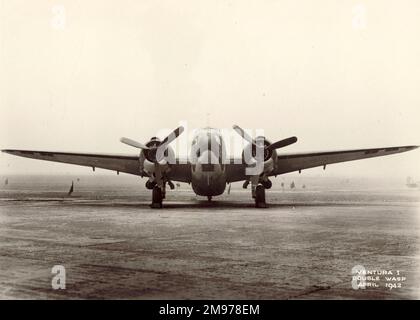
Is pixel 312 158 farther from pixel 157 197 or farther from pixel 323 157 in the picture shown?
pixel 157 197

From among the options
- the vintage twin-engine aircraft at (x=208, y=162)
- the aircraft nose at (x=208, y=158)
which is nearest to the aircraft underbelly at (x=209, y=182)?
the vintage twin-engine aircraft at (x=208, y=162)

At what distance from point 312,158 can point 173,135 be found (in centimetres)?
851

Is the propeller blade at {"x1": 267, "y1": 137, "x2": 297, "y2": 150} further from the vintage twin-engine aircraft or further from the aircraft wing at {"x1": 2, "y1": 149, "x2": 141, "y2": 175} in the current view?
the aircraft wing at {"x1": 2, "y1": 149, "x2": 141, "y2": 175}

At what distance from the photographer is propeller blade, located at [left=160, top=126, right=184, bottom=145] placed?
80.0 feet

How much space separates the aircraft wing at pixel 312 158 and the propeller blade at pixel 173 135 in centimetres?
313

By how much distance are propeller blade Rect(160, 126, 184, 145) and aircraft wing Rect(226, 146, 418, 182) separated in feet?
10.3

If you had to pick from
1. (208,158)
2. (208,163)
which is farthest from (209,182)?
(208,158)

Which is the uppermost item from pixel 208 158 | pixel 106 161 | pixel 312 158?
pixel 312 158

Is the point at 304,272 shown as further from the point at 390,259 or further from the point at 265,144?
the point at 265,144

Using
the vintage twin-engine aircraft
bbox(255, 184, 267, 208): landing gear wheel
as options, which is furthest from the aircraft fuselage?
bbox(255, 184, 267, 208): landing gear wheel

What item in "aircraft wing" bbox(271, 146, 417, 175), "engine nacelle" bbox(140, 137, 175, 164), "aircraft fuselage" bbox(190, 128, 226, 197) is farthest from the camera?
"aircraft wing" bbox(271, 146, 417, 175)

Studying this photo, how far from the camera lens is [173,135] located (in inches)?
968

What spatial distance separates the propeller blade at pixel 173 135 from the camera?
24391 mm

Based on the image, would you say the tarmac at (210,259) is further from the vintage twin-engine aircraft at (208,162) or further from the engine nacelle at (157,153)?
the engine nacelle at (157,153)
